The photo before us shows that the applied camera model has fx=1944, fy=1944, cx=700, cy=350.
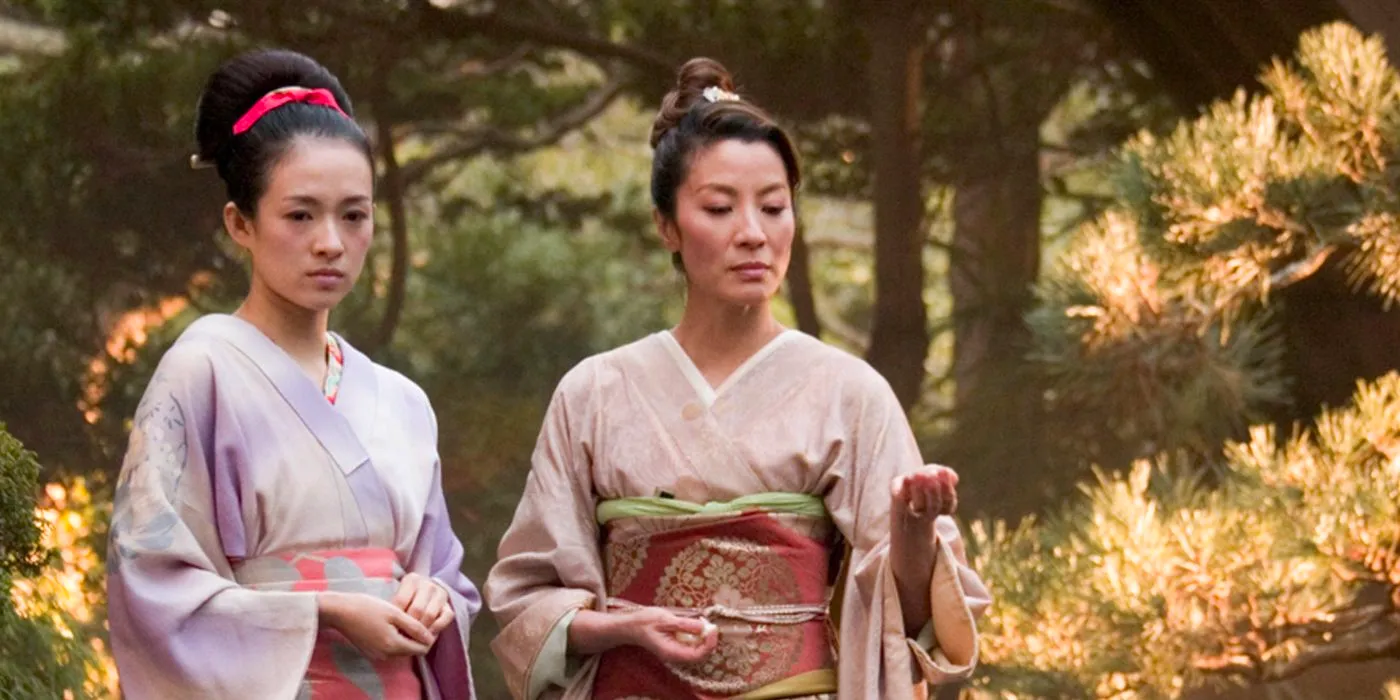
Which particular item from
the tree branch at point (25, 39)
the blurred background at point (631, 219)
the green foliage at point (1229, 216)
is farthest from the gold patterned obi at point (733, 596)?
the tree branch at point (25, 39)

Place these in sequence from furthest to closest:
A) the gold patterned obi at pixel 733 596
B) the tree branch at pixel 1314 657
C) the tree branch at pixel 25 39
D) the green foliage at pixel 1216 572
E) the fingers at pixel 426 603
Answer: the tree branch at pixel 25 39 → the tree branch at pixel 1314 657 → the green foliage at pixel 1216 572 → the gold patterned obi at pixel 733 596 → the fingers at pixel 426 603

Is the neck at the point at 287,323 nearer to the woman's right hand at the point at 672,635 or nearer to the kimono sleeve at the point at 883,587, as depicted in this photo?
the woman's right hand at the point at 672,635

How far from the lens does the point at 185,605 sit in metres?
2.14

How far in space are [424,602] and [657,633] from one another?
28 centimetres

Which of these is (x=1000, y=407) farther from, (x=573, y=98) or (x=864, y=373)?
(x=864, y=373)

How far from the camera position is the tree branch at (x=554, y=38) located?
5.36 m

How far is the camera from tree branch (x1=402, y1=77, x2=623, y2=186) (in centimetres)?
539

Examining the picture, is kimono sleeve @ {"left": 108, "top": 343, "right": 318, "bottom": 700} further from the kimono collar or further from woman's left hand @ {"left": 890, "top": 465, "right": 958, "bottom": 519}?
woman's left hand @ {"left": 890, "top": 465, "right": 958, "bottom": 519}

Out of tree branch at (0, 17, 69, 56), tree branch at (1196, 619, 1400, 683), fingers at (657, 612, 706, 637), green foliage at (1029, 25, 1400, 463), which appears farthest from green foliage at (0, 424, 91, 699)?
tree branch at (0, 17, 69, 56)

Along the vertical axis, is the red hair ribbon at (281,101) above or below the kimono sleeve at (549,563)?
above

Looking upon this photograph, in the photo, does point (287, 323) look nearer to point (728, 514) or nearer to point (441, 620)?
point (441, 620)

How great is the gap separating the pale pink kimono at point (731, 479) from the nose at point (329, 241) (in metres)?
0.39

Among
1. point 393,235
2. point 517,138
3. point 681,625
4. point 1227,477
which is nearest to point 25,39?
point 393,235

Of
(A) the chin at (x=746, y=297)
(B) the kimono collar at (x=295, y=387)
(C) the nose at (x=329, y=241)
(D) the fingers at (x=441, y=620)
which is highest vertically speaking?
(C) the nose at (x=329, y=241)
